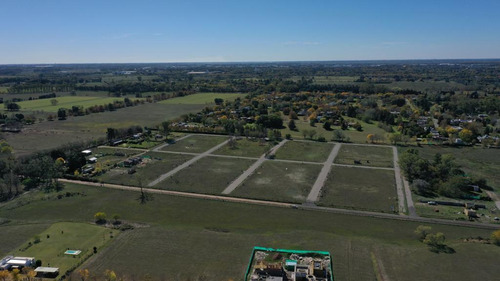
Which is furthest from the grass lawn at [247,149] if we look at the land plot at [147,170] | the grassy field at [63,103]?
the grassy field at [63,103]

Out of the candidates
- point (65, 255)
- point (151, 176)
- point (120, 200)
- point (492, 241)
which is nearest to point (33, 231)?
point (65, 255)

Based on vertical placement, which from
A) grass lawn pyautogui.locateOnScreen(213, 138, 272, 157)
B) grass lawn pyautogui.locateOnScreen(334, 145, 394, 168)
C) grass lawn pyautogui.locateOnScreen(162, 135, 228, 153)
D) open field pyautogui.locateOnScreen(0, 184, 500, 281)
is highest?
grass lawn pyautogui.locateOnScreen(162, 135, 228, 153)

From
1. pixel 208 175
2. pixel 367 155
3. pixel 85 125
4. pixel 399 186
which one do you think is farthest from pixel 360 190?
pixel 85 125

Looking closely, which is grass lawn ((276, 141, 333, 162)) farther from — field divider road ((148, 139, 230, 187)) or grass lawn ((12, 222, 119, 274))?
grass lawn ((12, 222, 119, 274))

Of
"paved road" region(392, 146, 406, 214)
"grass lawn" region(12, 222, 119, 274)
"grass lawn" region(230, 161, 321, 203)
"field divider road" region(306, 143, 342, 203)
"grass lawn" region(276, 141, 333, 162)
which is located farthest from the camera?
"grass lawn" region(276, 141, 333, 162)

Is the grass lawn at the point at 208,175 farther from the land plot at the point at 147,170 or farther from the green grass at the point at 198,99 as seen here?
the green grass at the point at 198,99

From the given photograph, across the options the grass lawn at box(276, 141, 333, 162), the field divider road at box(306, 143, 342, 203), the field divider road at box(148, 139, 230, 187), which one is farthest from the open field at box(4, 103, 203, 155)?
the field divider road at box(306, 143, 342, 203)

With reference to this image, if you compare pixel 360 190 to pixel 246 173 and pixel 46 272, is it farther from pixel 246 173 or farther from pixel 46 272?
pixel 46 272
